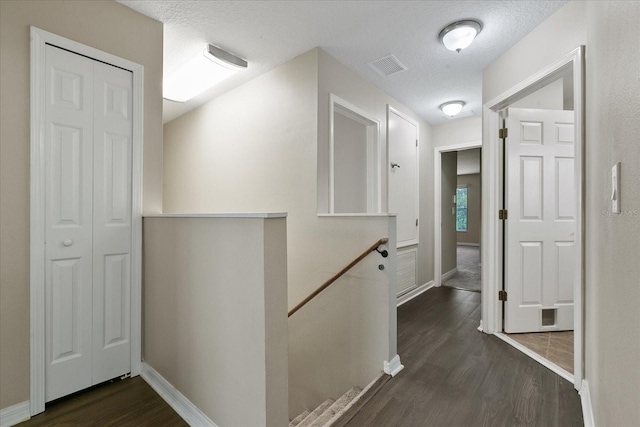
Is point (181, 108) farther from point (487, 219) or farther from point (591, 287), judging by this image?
point (591, 287)

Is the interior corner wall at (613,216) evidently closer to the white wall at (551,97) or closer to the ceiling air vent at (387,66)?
the white wall at (551,97)

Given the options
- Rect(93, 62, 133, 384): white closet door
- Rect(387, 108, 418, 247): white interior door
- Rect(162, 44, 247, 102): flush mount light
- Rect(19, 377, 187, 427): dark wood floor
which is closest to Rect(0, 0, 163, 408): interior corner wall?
Rect(19, 377, 187, 427): dark wood floor

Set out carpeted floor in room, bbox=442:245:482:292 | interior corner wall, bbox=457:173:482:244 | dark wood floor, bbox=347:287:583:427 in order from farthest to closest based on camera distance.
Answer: interior corner wall, bbox=457:173:482:244 → carpeted floor in room, bbox=442:245:482:292 → dark wood floor, bbox=347:287:583:427

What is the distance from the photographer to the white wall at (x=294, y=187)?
2.37m

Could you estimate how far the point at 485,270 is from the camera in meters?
2.75

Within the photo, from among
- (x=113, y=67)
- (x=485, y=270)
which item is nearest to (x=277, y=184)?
(x=113, y=67)

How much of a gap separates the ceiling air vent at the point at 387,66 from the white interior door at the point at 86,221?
215 centimetres

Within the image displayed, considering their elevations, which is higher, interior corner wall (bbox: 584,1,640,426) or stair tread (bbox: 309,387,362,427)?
interior corner wall (bbox: 584,1,640,426)

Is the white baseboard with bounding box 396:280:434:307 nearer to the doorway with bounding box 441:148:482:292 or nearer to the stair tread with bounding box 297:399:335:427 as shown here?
the doorway with bounding box 441:148:482:292

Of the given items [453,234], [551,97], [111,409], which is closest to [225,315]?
[111,409]

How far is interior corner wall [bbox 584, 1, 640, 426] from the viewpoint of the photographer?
2.51 ft

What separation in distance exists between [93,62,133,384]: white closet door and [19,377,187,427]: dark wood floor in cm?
13

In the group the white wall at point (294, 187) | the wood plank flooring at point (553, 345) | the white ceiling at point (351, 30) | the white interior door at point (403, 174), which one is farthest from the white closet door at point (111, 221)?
the wood plank flooring at point (553, 345)

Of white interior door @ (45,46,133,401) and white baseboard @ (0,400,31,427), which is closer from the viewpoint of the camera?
white baseboard @ (0,400,31,427)
